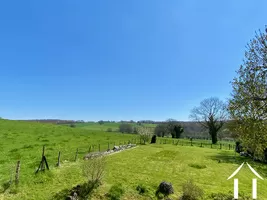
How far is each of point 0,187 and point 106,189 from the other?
669 cm

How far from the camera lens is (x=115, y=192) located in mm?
12867

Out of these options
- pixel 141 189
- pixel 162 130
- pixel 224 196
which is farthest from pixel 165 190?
pixel 162 130

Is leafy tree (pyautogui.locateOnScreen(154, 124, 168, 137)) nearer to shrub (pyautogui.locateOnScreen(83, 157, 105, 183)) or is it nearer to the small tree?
the small tree

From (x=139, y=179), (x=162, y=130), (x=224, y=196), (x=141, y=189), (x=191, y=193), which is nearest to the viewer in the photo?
(x=191, y=193)

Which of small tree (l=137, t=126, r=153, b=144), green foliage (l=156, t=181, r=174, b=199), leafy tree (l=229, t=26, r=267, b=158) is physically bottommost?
green foliage (l=156, t=181, r=174, b=199)

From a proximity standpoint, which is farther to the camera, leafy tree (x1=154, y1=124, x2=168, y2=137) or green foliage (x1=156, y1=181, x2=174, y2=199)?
leafy tree (x1=154, y1=124, x2=168, y2=137)

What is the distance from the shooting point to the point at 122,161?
71.5 ft

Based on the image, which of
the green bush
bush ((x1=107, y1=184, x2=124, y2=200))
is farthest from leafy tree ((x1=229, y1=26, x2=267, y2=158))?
bush ((x1=107, y1=184, x2=124, y2=200))

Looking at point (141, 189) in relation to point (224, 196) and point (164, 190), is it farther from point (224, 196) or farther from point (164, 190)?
point (224, 196)

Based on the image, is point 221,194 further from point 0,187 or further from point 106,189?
point 0,187

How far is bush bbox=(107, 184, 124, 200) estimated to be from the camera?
12.5m

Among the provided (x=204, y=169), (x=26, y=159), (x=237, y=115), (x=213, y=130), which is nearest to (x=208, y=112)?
(x=213, y=130)

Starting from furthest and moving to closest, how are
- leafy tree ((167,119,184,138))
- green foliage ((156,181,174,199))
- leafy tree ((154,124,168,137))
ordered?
leafy tree ((154,124,168,137))
leafy tree ((167,119,184,138))
green foliage ((156,181,174,199))

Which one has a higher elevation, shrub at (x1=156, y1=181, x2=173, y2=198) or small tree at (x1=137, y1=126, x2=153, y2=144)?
small tree at (x1=137, y1=126, x2=153, y2=144)
